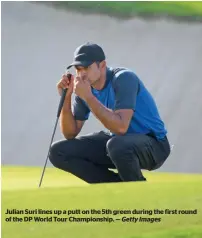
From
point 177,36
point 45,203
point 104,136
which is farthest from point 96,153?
point 177,36

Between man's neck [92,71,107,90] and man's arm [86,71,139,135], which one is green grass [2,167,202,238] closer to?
man's arm [86,71,139,135]

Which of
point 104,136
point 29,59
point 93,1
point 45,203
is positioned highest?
point 93,1

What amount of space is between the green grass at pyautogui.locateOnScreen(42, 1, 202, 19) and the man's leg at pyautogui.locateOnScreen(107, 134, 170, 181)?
1.43 feet

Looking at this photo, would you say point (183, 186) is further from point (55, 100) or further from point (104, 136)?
point (55, 100)

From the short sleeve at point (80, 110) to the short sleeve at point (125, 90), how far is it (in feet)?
0.43

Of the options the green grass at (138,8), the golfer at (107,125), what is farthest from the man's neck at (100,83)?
the green grass at (138,8)

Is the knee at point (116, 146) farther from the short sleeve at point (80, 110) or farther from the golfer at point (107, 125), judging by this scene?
the short sleeve at point (80, 110)

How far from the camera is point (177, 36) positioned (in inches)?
105

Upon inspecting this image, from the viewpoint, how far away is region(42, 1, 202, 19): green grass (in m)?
2.61

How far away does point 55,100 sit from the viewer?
258cm

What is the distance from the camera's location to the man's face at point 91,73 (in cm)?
247

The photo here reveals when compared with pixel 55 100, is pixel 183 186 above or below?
below

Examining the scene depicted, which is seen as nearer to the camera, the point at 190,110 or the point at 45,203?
the point at 45,203

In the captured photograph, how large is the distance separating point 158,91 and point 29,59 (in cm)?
44
